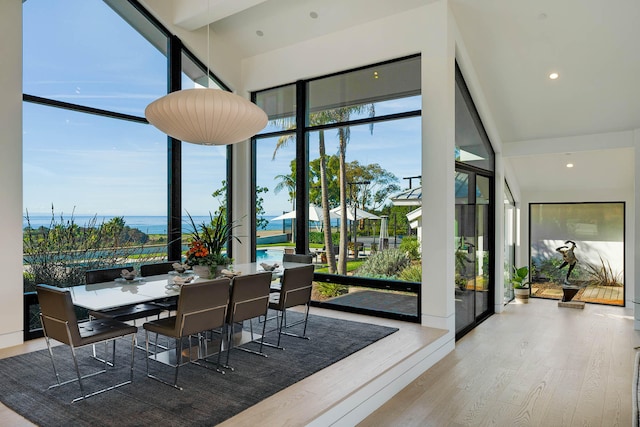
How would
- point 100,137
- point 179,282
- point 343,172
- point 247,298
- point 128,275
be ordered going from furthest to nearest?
point 343,172, point 100,137, point 128,275, point 247,298, point 179,282

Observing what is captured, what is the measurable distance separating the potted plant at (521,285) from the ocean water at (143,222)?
175 inches

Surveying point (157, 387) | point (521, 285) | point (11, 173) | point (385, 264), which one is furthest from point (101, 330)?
point (521, 285)

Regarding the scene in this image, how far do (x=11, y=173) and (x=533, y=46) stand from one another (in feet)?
18.3

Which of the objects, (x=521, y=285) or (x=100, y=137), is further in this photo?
(x=521, y=285)

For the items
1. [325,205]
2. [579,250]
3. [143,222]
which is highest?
[325,205]

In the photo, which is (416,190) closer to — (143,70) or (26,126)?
(143,70)

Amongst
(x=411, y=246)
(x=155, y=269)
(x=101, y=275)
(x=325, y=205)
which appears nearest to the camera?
(x=101, y=275)

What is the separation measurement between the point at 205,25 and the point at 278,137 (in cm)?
184

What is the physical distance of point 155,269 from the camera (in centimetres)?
449

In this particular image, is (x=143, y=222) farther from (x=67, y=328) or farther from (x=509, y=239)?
(x=509, y=239)

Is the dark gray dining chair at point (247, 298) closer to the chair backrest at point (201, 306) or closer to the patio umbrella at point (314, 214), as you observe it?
the chair backrest at point (201, 306)

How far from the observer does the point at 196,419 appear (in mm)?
2666

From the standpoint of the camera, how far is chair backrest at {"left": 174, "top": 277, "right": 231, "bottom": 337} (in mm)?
3080

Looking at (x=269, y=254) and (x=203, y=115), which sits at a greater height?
(x=203, y=115)
